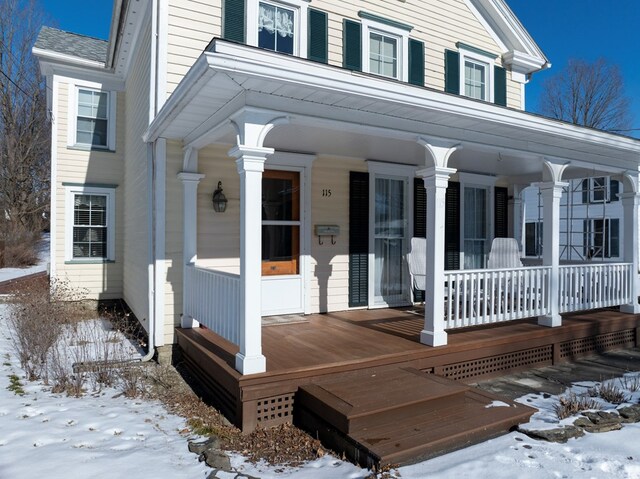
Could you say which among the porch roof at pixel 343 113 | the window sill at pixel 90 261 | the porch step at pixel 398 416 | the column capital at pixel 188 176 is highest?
the porch roof at pixel 343 113

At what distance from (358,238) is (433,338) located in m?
2.24

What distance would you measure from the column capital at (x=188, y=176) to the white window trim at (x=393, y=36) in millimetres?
3235

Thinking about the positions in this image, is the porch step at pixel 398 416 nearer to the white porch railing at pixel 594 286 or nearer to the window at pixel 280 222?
the window at pixel 280 222

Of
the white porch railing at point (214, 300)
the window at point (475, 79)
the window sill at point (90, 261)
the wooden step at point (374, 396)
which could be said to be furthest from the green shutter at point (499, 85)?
the window sill at point (90, 261)

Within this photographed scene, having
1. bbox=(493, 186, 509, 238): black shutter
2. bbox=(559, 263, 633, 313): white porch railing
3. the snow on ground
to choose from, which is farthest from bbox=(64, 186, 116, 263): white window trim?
bbox=(559, 263, 633, 313): white porch railing

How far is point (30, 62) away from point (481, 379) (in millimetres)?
21235

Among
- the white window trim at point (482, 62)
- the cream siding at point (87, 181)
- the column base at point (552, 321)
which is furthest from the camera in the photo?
the cream siding at point (87, 181)

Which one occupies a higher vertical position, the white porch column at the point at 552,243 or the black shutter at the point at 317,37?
the black shutter at the point at 317,37

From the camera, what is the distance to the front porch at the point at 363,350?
3617 millimetres

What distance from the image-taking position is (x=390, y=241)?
6.81 meters

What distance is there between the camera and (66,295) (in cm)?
724

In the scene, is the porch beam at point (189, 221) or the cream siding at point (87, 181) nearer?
the porch beam at point (189, 221)

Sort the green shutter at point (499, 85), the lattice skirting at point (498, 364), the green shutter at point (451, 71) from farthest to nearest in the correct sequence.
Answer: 1. the green shutter at point (499, 85)
2. the green shutter at point (451, 71)
3. the lattice skirting at point (498, 364)

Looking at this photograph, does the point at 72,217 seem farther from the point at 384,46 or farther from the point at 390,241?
the point at 384,46
